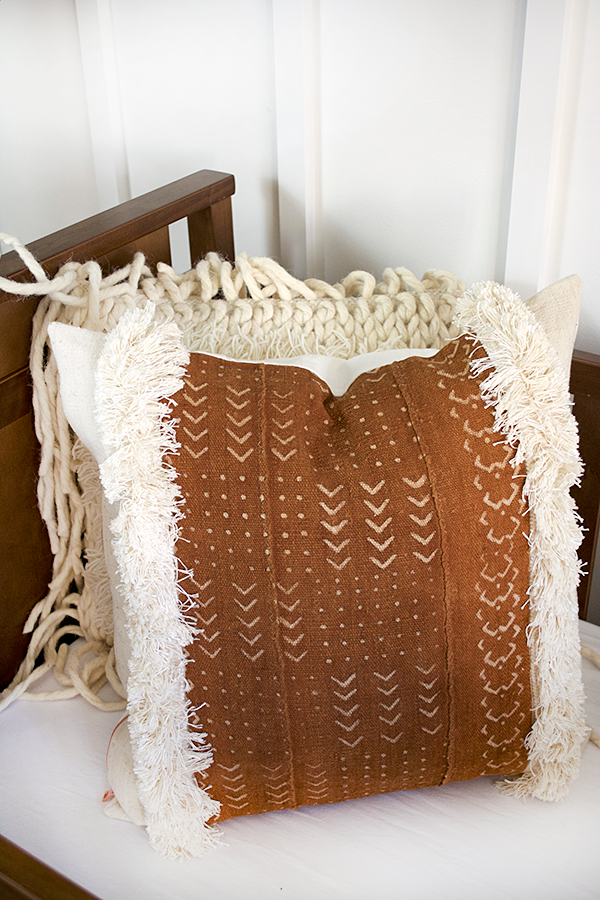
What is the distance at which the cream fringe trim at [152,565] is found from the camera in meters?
0.61

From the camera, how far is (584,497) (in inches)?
35.7

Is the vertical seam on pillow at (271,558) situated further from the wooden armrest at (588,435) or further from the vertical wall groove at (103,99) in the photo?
the vertical wall groove at (103,99)

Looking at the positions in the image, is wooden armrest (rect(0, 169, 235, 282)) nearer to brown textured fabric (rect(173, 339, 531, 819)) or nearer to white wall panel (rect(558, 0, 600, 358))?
brown textured fabric (rect(173, 339, 531, 819))

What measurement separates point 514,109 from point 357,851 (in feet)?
2.76

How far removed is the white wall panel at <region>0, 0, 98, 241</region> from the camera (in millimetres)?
1149

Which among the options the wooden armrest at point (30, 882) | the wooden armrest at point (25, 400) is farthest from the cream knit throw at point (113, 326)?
the wooden armrest at point (30, 882)

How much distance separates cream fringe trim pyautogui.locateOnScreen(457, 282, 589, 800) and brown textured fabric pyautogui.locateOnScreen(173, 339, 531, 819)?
0.05 feet

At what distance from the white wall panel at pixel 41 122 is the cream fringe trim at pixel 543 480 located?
88cm

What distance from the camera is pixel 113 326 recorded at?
2.67 feet

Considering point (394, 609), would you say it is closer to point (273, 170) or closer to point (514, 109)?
point (514, 109)

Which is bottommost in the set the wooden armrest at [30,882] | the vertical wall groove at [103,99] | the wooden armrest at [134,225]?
the wooden armrest at [30,882]

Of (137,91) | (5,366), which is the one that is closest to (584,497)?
(5,366)

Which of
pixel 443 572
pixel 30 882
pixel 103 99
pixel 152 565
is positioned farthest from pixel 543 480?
pixel 103 99

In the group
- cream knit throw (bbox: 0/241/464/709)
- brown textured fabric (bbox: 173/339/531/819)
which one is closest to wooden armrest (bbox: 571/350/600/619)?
cream knit throw (bbox: 0/241/464/709)
